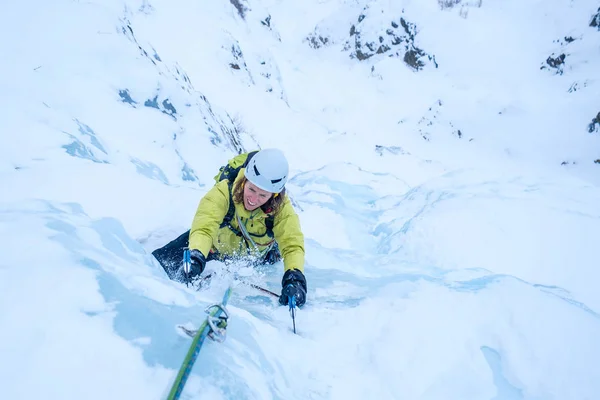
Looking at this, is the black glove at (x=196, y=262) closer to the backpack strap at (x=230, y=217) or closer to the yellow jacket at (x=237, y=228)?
the yellow jacket at (x=237, y=228)

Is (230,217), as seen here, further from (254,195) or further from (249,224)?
(254,195)

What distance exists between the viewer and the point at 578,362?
194 centimetres

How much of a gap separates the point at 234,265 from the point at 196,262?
620 millimetres

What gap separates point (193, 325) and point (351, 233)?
18.5 feet

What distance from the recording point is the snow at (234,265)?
123 centimetres

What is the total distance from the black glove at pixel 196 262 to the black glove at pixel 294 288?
21.6 inches

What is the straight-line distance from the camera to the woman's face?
2.51 meters

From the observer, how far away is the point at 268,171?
7.99 ft

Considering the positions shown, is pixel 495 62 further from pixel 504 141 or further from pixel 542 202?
pixel 542 202

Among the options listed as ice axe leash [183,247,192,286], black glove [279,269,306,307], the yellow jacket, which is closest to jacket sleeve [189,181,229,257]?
the yellow jacket

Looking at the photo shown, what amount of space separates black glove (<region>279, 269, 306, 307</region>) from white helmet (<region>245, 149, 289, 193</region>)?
582 mm

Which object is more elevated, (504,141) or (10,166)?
(10,166)

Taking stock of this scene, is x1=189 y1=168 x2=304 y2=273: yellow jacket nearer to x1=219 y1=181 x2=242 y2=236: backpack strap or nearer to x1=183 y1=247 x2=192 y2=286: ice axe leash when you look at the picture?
x1=219 y1=181 x2=242 y2=236: backpack strap

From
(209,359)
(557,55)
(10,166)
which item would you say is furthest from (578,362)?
(557,55)
